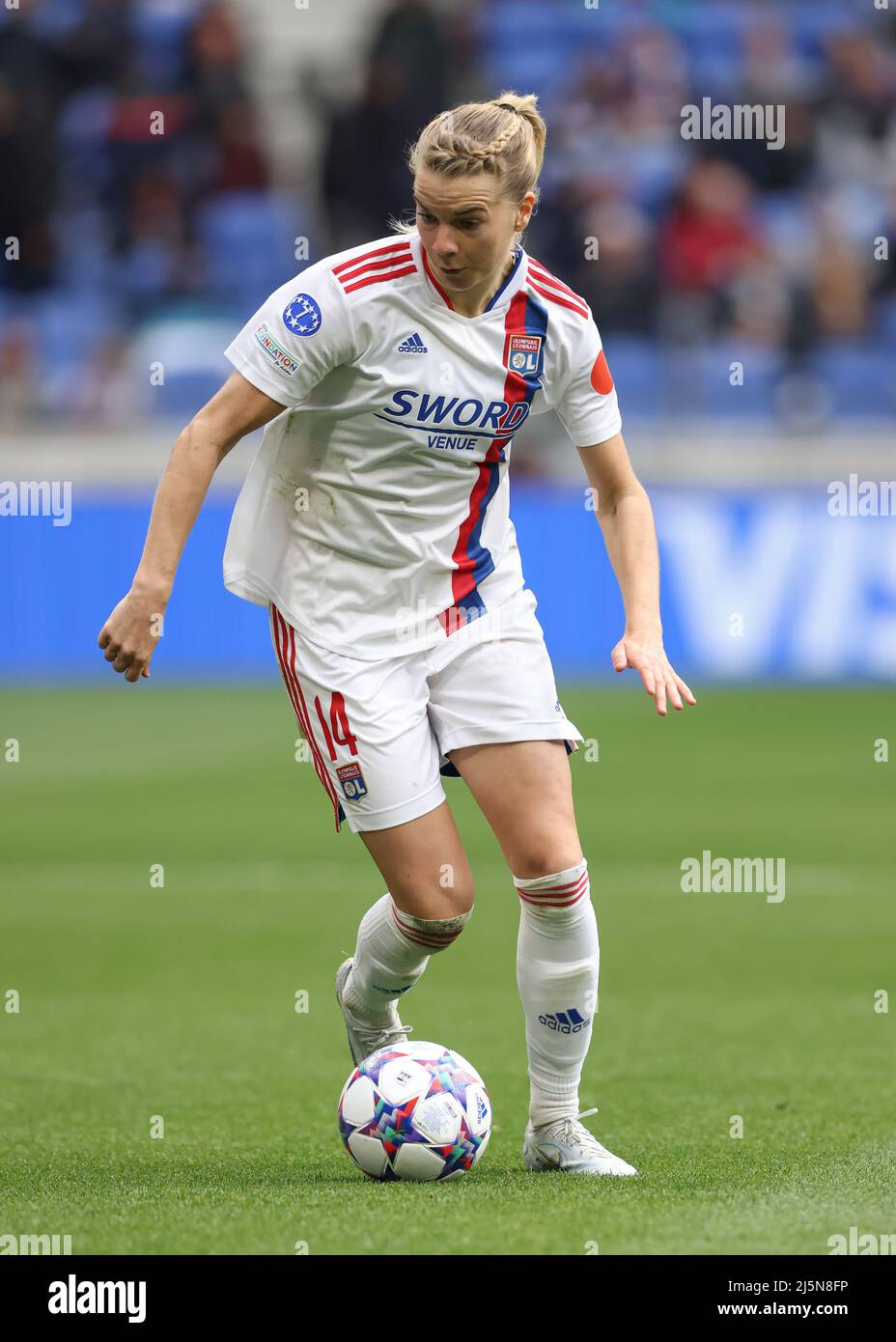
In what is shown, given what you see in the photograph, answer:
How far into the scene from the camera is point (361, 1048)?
17.9 feet

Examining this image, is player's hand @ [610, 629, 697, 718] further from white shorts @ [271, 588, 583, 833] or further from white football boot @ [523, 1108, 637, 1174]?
white football boot @ [523, 1108, 637, 1174]

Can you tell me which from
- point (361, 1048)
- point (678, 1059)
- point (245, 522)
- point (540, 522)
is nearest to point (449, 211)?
point (245, 522)

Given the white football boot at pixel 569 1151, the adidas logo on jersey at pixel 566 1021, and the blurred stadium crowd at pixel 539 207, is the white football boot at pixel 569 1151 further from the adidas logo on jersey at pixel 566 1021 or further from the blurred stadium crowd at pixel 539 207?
the blurred stadium crowd at pixel 539 207

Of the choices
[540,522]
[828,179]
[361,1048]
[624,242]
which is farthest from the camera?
[828,179]

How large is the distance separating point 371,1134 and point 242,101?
51.8 ft

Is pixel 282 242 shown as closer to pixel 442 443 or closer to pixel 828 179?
pixel 828 179

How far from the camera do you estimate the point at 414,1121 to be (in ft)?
15.3

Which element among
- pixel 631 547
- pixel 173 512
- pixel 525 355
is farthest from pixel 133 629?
pixel 631 547

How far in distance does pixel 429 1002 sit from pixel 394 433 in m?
2.92

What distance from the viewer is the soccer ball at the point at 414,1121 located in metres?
4.64

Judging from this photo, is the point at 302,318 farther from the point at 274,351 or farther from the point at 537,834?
the point at 537,834

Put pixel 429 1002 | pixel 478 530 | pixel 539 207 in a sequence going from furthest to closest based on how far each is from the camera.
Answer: pixel 539 207, pixel 429 1002, pixel 478 530

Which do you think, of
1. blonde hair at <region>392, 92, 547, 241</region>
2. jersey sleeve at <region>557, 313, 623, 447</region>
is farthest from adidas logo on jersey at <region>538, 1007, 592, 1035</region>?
blonde hair at <region>392, 92, 547, 241</region>

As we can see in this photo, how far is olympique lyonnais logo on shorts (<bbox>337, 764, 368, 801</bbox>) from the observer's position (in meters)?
4.82
